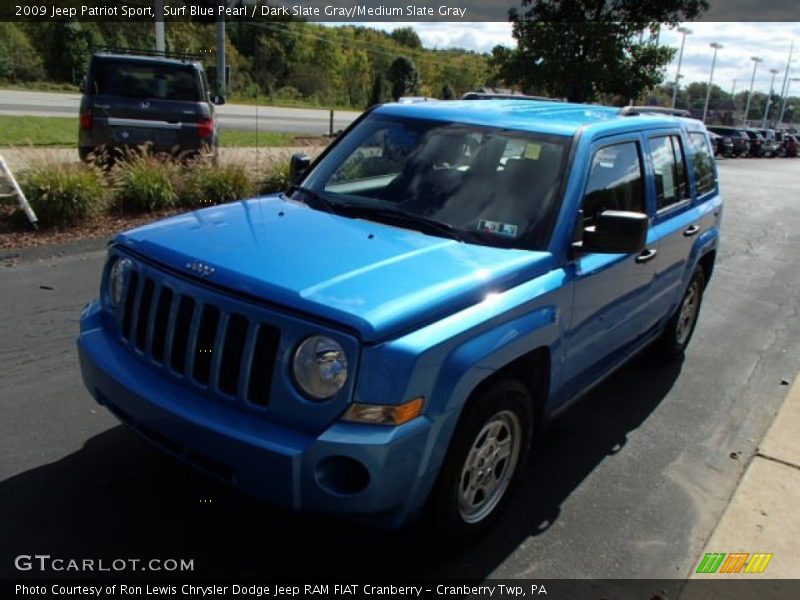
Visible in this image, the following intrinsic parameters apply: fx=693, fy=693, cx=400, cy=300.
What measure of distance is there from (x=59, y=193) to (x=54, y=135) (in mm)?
10175

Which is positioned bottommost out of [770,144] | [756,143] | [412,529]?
[770,144]

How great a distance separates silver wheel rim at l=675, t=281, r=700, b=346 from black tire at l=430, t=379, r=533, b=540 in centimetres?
268

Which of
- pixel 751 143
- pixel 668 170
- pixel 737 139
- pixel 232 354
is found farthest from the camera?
pixel 751 143

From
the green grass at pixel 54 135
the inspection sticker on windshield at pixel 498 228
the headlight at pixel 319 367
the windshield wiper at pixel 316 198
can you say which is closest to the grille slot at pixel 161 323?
the headlight at pixel 319 367

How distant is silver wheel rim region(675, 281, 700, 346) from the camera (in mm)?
5375

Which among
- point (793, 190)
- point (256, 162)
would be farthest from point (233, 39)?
point (256, 162)

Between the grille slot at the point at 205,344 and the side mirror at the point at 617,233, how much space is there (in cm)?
183

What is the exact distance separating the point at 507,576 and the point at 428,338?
1180 mm

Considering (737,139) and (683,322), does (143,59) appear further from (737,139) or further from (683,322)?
(737,139)

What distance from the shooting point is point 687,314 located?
554cm

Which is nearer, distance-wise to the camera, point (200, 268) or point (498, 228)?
point (200, 268)

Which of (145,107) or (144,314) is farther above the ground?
(145,107)

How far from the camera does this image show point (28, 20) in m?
44.7

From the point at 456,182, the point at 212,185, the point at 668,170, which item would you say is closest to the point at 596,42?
the point at 212,185
